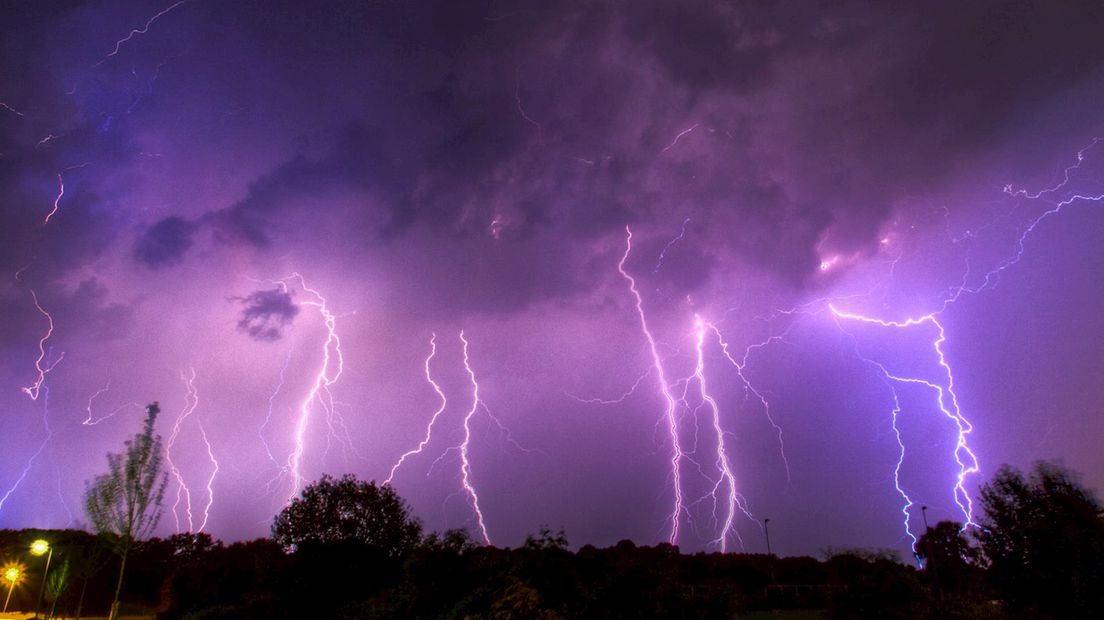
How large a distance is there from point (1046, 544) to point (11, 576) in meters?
40.9

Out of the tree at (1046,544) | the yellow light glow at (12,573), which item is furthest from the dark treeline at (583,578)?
the yellow light glow at (12,573)

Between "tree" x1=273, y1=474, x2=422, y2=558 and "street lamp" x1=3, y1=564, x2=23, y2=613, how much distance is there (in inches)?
561

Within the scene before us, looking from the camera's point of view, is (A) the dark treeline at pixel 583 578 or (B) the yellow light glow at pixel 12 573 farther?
→ (B) the yellow light glow at pixel 12 573

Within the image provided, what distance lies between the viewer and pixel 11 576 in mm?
28672

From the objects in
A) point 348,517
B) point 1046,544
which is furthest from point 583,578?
point 348,517

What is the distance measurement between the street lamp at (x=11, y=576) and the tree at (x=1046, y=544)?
3972 centimetres

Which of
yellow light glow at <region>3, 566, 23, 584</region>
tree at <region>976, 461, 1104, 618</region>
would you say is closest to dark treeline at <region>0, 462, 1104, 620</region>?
tree at <region>976, 461, 1104, 618</region>

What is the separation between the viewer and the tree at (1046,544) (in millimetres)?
9000

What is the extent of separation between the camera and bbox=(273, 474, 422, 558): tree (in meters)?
25.5

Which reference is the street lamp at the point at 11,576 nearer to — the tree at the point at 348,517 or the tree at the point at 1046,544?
the tree at the point at 348,517

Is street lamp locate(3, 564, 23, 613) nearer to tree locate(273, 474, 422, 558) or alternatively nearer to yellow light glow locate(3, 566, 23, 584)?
yellow light glow locate(3, 566, 23, 584)

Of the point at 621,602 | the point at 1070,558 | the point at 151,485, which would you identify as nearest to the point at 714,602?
the point at 621,602

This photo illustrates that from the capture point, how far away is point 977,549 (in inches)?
461

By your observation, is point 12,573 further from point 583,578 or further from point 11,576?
point 583,578
